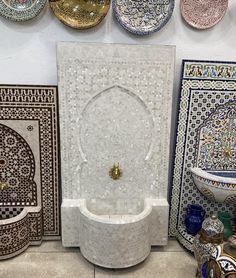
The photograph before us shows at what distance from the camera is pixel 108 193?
2.28 metres

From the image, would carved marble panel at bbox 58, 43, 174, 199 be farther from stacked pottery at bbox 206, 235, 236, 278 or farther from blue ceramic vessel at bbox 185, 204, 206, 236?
stacked pottery at bbox 206, 235, 236, 278

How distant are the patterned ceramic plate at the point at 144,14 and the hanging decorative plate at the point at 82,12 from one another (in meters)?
0.08

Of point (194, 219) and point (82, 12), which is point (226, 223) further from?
point (82, 12)

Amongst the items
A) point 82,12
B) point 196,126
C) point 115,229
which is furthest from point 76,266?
point 82,12

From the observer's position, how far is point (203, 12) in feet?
7.06

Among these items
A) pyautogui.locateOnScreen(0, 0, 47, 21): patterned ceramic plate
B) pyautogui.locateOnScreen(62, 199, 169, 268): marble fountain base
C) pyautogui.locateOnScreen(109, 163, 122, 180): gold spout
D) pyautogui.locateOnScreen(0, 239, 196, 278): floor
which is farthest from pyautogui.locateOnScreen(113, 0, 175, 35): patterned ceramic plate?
pyautogui.locateOnScreen(0, 239, 196, 278): floor

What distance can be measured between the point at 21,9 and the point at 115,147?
921 millimetres

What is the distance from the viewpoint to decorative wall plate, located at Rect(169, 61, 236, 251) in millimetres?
2168

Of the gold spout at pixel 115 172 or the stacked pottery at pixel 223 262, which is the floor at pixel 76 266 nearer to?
the stacked pottery at pixel 223 262

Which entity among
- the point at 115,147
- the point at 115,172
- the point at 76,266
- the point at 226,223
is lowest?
the point at 76,266

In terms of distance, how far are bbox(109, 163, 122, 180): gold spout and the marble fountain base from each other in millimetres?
168

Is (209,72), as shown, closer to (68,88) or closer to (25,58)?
(68,88)

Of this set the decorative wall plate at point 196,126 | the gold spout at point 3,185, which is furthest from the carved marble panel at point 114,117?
the gold spout at point 3,185

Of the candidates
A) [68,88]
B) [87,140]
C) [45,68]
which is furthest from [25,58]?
[87,140]
